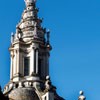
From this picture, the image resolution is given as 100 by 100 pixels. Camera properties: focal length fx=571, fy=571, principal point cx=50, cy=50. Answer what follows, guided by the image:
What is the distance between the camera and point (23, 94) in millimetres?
83000

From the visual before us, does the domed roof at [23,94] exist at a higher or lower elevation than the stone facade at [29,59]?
lower

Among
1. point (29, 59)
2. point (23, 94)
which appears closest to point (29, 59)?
point (29, 59)

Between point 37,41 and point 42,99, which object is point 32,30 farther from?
point 42,99

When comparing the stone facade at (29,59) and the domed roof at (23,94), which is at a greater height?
the stone facade at (29,59)

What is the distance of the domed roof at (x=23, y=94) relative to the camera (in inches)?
3246

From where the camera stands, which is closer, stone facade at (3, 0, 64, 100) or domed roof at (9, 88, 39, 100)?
domed roof at (9, 88, 39, 100)

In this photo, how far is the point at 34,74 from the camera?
87.1 m

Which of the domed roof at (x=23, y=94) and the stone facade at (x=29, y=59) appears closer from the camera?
the domed roof at (x=23, y=94)

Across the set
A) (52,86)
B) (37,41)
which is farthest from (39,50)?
(52,86)

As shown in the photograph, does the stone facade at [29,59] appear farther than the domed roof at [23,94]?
Yes

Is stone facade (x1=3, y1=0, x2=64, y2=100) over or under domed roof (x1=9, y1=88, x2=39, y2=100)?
over

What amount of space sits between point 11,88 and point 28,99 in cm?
517

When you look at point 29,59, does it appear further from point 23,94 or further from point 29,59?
point 23,94

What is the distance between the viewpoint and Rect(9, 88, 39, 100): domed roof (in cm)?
8244
